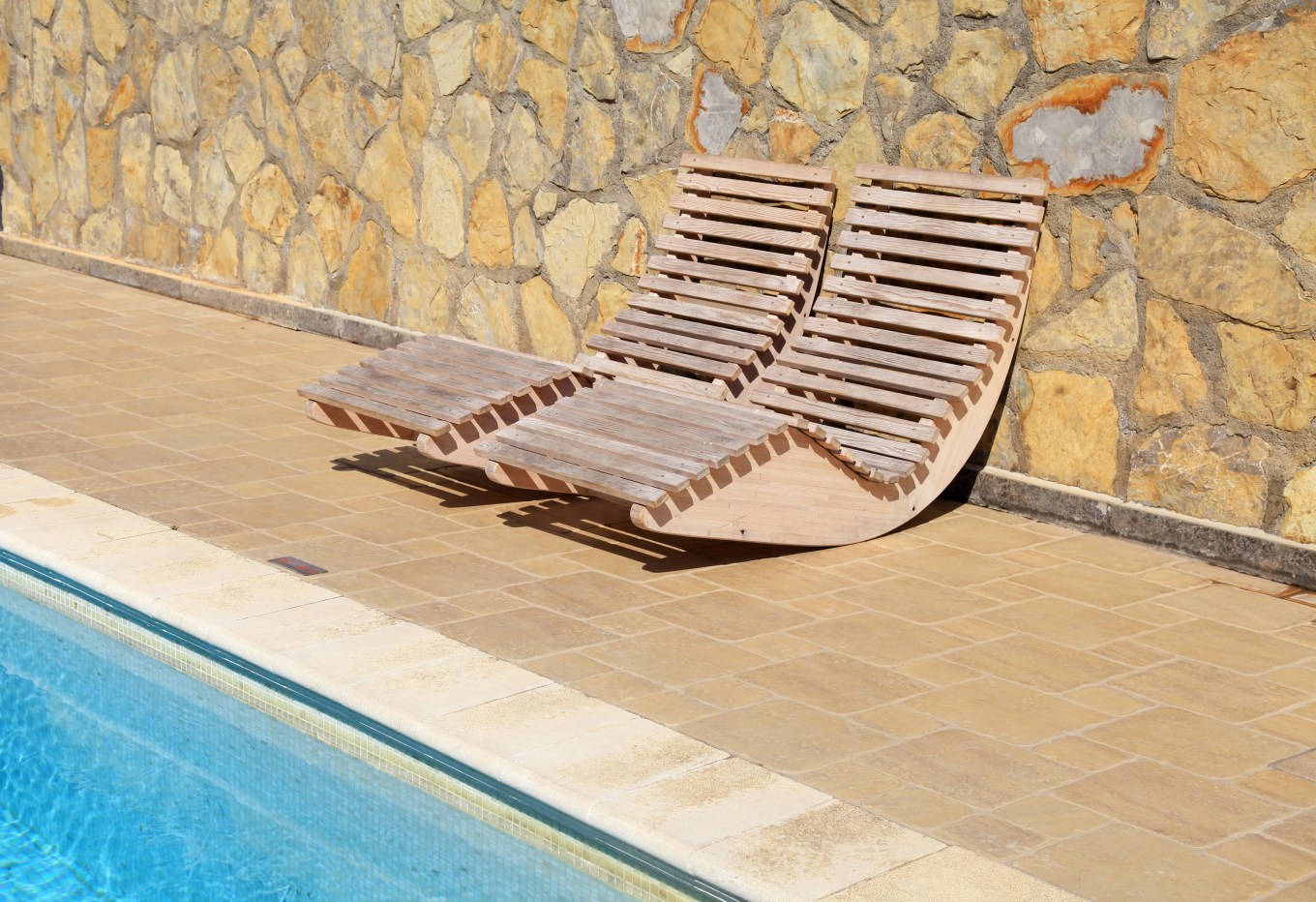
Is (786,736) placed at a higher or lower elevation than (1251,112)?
lower

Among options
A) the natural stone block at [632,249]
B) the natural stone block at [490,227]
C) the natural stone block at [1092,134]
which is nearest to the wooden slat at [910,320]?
the natural stone block at [1092,134]

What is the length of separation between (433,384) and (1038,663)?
2.44 m

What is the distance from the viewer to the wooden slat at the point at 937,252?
5.57 metres

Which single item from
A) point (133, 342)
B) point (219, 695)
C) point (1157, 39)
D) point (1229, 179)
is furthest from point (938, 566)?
point (133, 342)

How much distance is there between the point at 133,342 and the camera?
8070 mm

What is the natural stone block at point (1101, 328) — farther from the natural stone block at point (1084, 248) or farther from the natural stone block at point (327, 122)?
the natural stone block at point (327, 122)

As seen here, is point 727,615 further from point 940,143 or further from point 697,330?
point 940,143

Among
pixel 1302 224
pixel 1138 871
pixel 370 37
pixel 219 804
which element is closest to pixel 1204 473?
pixel 1302 224

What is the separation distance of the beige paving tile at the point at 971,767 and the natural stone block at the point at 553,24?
4.29m

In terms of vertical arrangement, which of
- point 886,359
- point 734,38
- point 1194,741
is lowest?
point 1194,741

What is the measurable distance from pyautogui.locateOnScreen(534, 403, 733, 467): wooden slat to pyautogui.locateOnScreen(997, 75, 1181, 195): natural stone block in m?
1.72

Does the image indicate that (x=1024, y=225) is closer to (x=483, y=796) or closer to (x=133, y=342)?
(x=483, y=796)

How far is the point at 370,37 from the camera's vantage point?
8.04 metres

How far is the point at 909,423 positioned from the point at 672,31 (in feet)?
7.42
